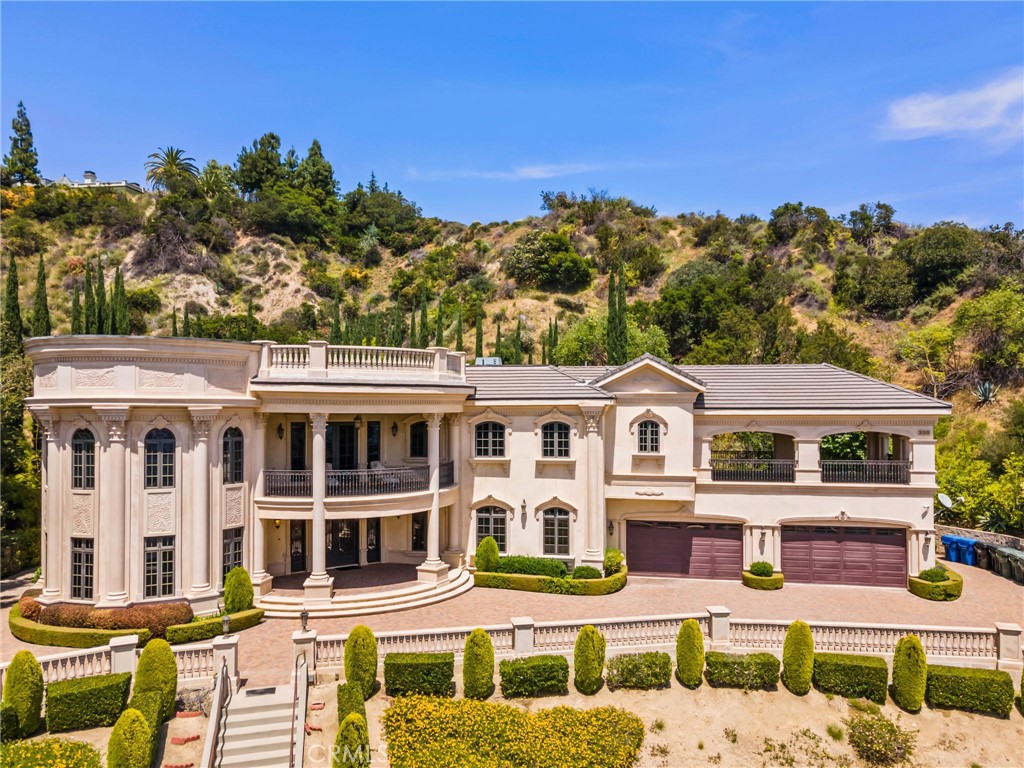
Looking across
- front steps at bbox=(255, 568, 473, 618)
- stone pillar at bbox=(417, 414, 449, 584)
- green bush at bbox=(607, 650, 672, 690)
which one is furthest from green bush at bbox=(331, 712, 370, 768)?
stone pillar at bbox=(417, 414, 449, 584)

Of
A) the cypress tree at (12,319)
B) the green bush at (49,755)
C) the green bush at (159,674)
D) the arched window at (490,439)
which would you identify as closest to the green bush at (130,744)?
the green bush at (49,755)

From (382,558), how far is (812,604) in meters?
16.0

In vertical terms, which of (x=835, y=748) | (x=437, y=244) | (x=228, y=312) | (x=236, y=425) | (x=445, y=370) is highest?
(x=437, y=244)

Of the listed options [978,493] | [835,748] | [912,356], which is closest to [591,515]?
[835,748]

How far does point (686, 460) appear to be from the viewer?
25625 millimetres

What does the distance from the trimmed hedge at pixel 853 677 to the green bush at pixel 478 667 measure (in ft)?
27.7

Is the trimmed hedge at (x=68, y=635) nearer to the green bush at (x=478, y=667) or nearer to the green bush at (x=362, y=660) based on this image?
the green bush at (x=362, y=660)

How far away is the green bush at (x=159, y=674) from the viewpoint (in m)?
14.9

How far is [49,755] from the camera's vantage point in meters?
13.2

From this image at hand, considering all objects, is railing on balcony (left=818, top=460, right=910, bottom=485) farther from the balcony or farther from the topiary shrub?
the topiary shrub

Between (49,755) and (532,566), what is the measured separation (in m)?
15.3

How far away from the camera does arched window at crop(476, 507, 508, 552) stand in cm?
2631

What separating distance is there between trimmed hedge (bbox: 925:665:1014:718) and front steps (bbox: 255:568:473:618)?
14419 millimetres

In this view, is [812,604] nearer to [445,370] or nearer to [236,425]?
[445,370]
